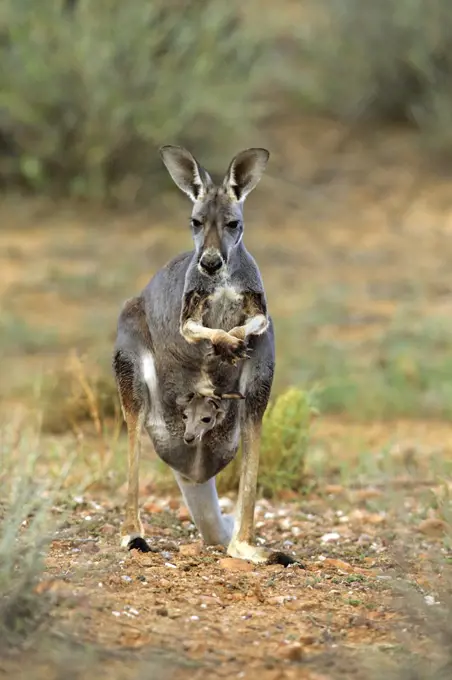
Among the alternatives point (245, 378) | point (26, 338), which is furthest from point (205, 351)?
point (26, 338)

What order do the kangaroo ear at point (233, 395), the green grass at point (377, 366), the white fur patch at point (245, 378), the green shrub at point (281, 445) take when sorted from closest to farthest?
the kangaroo ear at point (233, 395) → the white fur patch at point (245, 378) → the green shrub at point (281, 445) → the green grass at point (377, 366)

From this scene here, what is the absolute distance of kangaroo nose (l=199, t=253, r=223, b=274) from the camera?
4867mm

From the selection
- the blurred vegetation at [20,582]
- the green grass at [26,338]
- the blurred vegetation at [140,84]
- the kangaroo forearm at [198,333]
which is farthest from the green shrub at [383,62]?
the blurred vegetation at [20,582]

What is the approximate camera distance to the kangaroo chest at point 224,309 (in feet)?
16.7

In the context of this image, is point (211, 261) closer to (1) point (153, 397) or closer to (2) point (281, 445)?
(1) point (153, 397)

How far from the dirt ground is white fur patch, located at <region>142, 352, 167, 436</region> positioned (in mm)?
492

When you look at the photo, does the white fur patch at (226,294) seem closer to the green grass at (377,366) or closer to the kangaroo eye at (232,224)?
the kangaroo eye at (232,224)

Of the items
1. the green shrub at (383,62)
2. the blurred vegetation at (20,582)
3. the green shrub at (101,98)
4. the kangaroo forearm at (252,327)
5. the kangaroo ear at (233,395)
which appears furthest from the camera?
the green shrub at (383,62)

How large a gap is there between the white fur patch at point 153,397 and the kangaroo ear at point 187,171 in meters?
0.70

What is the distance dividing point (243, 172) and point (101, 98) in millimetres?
7735

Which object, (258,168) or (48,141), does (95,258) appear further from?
(258,168)

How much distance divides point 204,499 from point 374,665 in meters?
1.85

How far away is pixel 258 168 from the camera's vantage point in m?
5.25

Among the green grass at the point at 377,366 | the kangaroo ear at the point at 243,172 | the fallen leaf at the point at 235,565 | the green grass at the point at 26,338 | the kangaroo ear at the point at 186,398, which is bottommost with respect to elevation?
the fallen leaf at the point at 235,565
